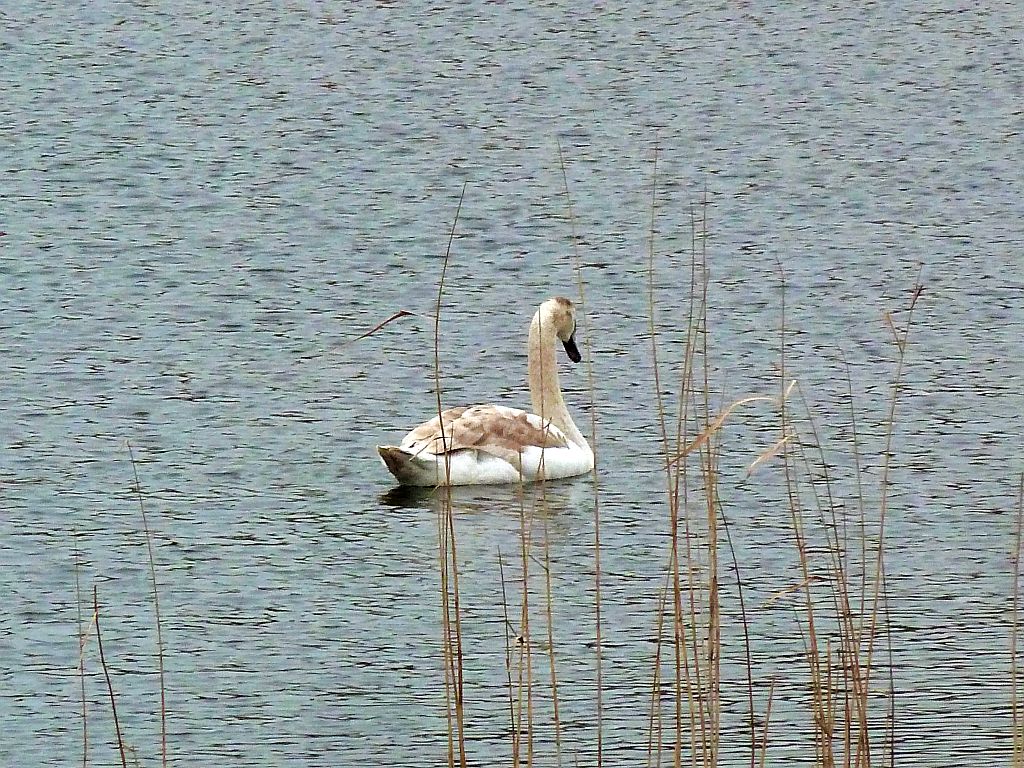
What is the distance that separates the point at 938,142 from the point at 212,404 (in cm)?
822

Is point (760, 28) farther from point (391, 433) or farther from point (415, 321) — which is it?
point (391, 433)

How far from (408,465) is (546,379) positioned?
1222mm

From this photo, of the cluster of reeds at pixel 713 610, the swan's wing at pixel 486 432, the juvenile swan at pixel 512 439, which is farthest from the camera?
the swan's wing at pixel 486 432

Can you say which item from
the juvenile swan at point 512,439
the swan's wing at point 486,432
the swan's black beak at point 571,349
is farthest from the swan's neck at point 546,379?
the swan's wing at point 486,432

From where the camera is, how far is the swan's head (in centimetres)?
1073

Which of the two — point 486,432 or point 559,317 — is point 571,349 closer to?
point 559,317

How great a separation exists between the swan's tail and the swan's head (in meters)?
1.14

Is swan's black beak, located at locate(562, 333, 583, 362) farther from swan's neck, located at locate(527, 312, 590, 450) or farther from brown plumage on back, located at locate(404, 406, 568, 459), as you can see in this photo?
brown plumage on back, located at locate(404, 406, 568, 459)

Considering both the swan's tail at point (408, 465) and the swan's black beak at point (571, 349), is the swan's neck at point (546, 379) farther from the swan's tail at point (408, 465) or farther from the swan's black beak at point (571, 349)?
the swan's tail at point (408, 465)

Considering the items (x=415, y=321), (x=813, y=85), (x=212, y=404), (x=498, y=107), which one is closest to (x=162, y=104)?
(x=498, y=107)

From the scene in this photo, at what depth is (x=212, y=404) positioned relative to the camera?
11.0 metres

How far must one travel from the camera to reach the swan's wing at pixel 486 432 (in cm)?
991

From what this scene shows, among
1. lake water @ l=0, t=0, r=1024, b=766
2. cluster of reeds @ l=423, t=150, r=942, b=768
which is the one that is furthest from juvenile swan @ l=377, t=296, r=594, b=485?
cluster of reeds @ l=423, t=150, r=942, b=768

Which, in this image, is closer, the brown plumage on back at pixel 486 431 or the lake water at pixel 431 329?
the lake water at pixel 431 329
